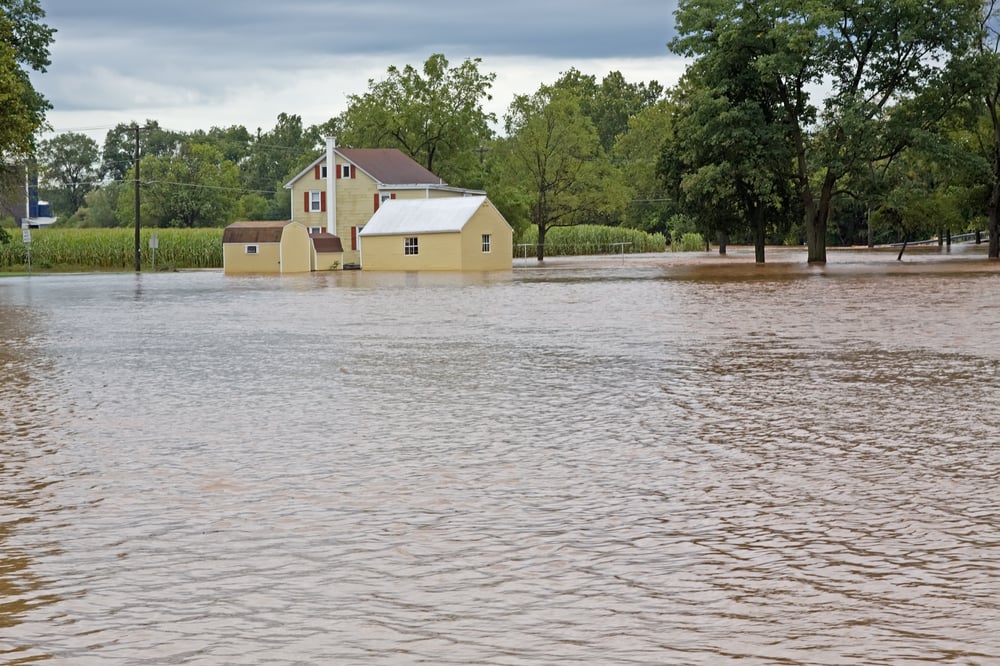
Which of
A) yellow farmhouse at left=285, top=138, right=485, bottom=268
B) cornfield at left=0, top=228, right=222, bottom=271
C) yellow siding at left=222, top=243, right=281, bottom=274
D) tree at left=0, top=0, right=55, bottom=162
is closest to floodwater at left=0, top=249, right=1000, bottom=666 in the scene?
tree at left=0, top=0, right=55, bottom=162

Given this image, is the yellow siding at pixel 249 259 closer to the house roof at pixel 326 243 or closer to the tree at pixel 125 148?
the house roof at pixel 326 243

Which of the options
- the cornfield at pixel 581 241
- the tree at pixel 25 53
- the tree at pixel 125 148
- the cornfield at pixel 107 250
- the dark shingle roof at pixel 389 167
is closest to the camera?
the tree at pixel 25 53

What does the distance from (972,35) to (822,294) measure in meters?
39.0

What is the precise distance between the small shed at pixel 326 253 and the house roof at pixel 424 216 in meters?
→ 2.67

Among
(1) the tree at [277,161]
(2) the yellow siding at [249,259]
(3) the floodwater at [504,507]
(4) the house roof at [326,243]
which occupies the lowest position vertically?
(3) the floodwater at [504,507]

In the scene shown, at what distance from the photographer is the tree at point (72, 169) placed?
585ft

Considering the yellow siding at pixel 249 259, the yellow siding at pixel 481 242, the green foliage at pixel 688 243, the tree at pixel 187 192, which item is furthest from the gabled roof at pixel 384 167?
the green foliage at pixel 688 243

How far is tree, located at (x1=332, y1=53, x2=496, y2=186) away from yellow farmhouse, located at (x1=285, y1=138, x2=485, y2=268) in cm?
1002

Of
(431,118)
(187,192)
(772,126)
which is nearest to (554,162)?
(431,118)

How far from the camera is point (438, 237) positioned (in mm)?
72250

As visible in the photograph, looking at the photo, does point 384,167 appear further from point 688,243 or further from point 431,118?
point 688,243

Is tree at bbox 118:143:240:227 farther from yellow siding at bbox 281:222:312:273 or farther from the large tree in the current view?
the large tree

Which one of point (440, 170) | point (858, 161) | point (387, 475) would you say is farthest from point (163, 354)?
point (440, 170)

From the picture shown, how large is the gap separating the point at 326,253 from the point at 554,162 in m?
26.3
